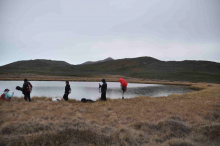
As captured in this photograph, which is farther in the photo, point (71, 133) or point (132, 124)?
point (132, 124)

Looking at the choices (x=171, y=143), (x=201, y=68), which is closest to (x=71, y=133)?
(x=171, y=143)

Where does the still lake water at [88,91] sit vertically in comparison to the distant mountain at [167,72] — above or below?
below

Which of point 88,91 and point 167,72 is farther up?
point 167,72

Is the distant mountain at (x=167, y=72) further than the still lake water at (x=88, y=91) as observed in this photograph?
Yes

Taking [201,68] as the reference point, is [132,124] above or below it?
below

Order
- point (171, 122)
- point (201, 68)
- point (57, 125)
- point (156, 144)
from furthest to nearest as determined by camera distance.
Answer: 1. point (201, 68)
2. point (171, 122)
3. point (57, 125)
4. point (156, 144)

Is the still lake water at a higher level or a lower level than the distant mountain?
lower

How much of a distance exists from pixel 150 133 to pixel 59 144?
14.7 feet

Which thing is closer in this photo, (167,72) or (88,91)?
(88,91)

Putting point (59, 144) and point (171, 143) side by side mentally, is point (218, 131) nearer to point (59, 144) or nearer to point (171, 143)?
point (171, 143)

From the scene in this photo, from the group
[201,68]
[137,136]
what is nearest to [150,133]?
[137,136]

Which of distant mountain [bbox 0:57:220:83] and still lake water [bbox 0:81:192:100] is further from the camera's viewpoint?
distant mountain [bbox 0:57:220:83]

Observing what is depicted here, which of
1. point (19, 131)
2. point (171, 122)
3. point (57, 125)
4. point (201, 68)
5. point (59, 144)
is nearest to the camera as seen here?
point (59, 144)

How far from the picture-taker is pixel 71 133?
7133 millimetres
